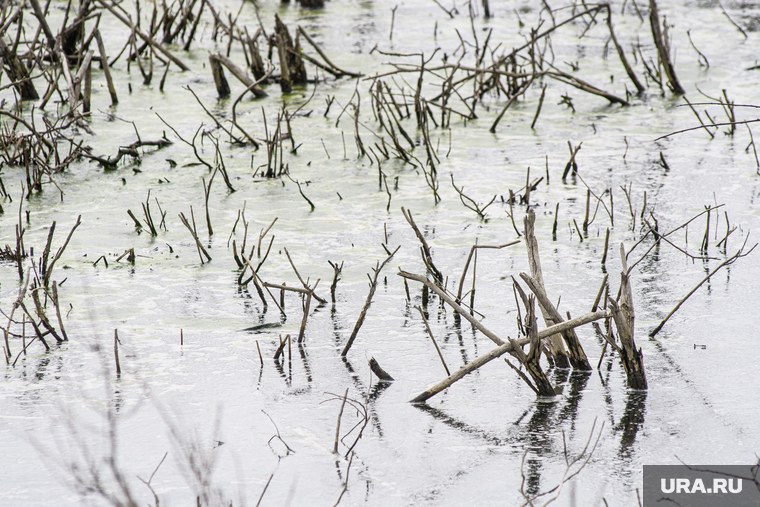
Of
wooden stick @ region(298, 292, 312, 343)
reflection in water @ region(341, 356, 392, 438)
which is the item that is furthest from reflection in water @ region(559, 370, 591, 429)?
wooden stick @ region(298, 292, 312, 343)

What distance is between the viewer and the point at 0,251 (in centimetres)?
412

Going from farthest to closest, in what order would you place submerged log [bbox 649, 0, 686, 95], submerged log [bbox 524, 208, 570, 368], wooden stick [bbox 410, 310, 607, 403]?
submerged log [bbox 649, 0, 686, 95], submerged log [bbox 524, 208, 570, 368], wooden stick [bbox 410, 310, 607, 403]

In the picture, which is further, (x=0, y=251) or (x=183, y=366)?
(x=0, y=251)

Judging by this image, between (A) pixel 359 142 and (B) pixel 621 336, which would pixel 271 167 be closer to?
(A) pixel 359 142

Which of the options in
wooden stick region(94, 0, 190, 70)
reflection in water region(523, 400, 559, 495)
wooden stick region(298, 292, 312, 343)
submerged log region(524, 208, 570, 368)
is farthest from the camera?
wooden stick region(94, 0, 190, 70)

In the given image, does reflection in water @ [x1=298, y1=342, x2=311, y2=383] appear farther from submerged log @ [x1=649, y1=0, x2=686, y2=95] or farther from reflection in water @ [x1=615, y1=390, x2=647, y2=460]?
submerged log @ [x1=649, y1=0, x2=686, y2=95]

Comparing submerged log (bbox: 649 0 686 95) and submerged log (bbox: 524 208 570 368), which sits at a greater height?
submerged log (bbox: 649 0 686 95)

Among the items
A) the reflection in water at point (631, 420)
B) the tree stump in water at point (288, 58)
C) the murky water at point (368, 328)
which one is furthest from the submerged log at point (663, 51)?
the reflection in water at point (631, 420)

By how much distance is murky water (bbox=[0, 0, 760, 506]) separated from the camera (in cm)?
247

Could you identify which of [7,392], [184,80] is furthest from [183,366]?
[184,80]

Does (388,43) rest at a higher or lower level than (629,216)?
higher

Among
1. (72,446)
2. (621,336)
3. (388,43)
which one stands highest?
(388,43)

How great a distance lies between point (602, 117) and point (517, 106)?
710mm

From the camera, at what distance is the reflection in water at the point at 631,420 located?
8.32 ft
